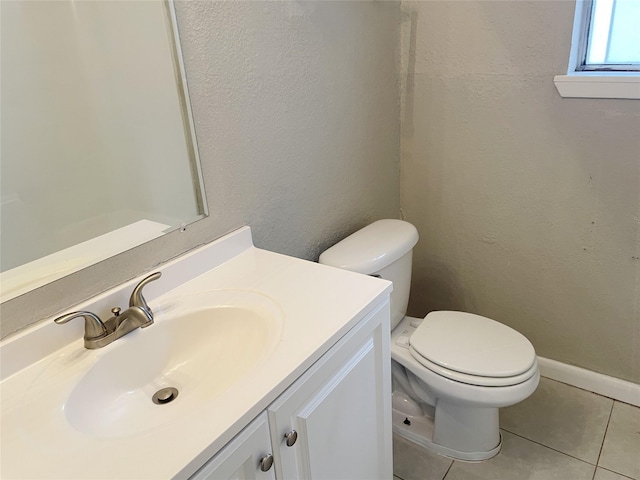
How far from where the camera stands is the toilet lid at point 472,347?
1557mm

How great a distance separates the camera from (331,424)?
114cm

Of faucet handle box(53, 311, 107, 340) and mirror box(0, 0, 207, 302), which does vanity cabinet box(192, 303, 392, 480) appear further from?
mirror box(0, 0, 207, 302)

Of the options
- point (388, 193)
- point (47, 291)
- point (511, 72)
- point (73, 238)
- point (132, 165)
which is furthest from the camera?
point (388, 193)

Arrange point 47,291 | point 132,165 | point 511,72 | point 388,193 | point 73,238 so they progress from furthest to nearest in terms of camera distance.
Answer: point 388,193 → point 511,72 → point 132,165 → point 73,238 → point 47,291

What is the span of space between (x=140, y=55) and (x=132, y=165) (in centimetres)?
28

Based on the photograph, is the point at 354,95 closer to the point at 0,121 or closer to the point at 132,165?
the point at 132,165

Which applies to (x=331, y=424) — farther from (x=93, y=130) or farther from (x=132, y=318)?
(x=93, y=130)

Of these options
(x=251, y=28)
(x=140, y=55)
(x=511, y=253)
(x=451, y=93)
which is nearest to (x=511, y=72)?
(x=451, y=93)

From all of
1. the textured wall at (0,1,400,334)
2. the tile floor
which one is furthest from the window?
the tile floor

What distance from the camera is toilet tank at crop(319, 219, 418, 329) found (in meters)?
1.60

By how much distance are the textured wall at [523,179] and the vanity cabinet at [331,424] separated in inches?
35.5

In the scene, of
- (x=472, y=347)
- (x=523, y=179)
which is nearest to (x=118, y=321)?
(x=472, y=347)

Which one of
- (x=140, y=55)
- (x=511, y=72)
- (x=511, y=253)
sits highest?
(x=140, y=55)

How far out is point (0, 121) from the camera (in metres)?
1.24
